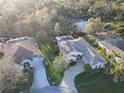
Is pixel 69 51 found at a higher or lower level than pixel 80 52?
higher

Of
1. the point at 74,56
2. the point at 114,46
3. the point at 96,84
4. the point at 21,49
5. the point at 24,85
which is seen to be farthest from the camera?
the point at 114,46

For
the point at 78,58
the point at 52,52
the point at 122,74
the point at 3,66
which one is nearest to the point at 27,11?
the point at 52,52

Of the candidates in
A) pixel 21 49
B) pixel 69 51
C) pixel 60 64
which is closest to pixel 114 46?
pixel 69 51

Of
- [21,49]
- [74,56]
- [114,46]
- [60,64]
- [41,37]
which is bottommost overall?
[114,46]

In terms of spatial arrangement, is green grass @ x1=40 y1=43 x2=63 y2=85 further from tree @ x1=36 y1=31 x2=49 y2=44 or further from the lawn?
the lawn

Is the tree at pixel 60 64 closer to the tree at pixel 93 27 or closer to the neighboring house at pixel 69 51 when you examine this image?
the neighboring house at pixel 69 51

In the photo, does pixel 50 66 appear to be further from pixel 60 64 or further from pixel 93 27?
pixel 93 27
